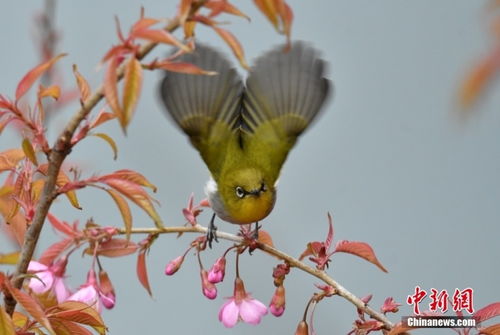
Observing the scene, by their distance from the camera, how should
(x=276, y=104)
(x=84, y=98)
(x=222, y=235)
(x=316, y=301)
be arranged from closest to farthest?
(x=84, y=98) → (x=316, y=301) → (x=222, y=235) → (x=276, y=104)

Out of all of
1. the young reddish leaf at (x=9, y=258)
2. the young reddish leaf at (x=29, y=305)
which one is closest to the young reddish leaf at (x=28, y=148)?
the young reddish leaf at (x=29, y=305)

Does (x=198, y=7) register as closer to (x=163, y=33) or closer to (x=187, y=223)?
(x=163, y=33)

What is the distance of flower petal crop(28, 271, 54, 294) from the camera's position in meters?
1.10

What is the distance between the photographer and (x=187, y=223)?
4.13 ft

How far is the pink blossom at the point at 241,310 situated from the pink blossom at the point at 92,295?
20 cm

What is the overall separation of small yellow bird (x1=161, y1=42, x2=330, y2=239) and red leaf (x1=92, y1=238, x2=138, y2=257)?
241 millimetres

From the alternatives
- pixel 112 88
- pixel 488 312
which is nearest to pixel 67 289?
pixel 112 88

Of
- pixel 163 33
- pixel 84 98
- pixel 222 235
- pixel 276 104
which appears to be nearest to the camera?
pixel 163 33

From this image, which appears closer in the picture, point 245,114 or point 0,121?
point 0,121

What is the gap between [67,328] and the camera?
976 millimetres

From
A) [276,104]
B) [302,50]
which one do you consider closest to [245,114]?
[276,104]

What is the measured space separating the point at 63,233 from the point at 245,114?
1.49 feet

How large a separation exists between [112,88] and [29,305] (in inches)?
11.2

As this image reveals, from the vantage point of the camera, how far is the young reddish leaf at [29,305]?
2.74 ft
